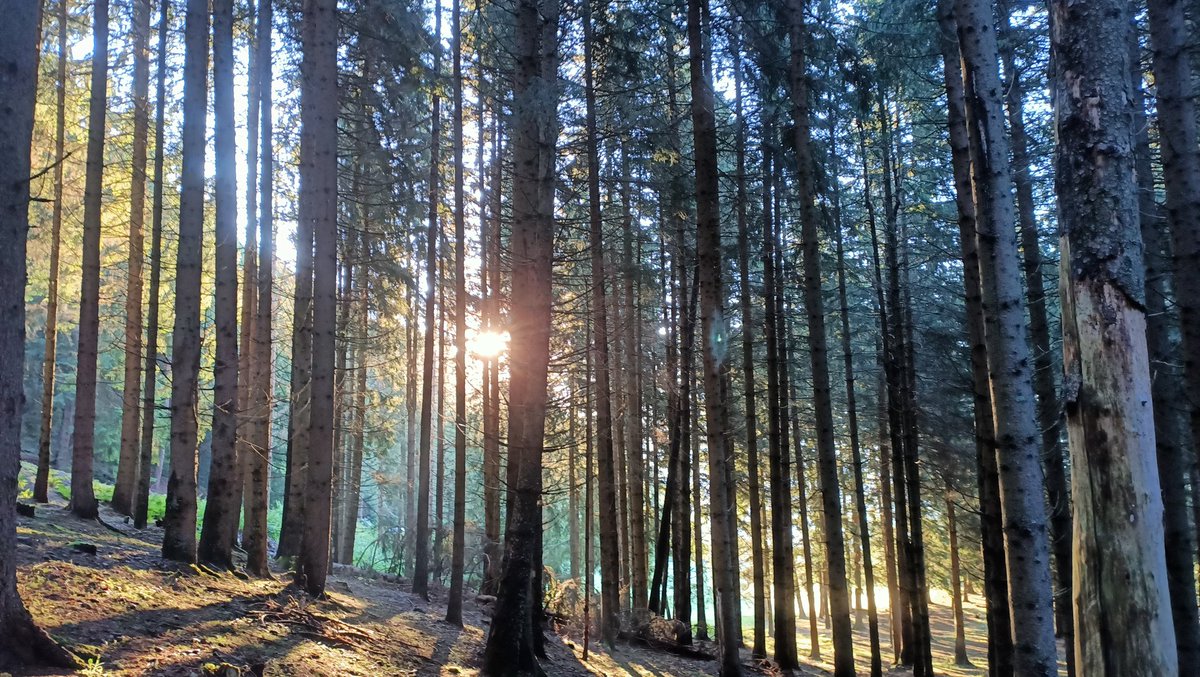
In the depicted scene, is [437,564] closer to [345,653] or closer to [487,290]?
[487,290]

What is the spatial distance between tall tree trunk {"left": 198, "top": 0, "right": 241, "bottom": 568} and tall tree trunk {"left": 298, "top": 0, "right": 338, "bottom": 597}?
1019mm

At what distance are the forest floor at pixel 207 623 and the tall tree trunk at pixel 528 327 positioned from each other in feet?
3.48

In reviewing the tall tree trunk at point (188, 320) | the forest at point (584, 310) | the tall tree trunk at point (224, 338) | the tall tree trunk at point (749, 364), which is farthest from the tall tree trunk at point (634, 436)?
the tall tree trunk at point (188, 320)

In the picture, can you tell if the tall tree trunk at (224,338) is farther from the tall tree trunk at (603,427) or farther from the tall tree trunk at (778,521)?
the tall tree trunk at (778,521)

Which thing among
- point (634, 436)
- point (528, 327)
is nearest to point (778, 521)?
point (634, 436)

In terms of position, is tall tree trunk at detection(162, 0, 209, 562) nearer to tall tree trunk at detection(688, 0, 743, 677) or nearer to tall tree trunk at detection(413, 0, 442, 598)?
tall tree trunk at detection(413, 0, 442, 598)

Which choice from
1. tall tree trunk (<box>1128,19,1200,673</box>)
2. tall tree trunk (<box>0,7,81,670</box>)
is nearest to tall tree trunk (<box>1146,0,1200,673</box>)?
tall tree trunk (<box>1128,19,1200,673</box>)

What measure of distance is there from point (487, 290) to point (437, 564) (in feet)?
26.1

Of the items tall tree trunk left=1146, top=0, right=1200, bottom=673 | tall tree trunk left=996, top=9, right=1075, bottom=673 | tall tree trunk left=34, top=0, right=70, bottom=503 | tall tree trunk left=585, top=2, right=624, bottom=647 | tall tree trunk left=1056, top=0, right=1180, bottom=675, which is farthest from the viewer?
tall tree trunk left=34, top=0, right=70, bottom=503

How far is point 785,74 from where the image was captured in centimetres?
1131

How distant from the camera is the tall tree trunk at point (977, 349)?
8547 mm

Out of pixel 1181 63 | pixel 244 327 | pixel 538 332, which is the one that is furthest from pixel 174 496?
pixel 1181 63

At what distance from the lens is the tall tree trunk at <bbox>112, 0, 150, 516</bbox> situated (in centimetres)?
1212

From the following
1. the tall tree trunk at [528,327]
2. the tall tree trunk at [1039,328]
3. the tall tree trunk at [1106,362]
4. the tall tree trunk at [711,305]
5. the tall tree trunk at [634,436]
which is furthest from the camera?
the tall tree trunk at [634,436]
